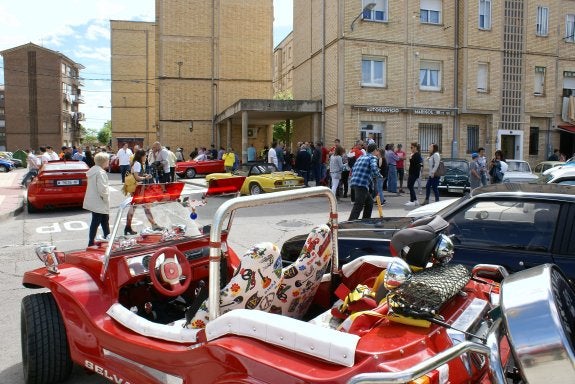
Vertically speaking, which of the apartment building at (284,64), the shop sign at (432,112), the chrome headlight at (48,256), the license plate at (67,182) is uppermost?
the apartment building at (284,64)

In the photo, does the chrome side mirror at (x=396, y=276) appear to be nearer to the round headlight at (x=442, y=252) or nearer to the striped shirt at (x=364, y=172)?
the round headlight at (x=442, y=252)

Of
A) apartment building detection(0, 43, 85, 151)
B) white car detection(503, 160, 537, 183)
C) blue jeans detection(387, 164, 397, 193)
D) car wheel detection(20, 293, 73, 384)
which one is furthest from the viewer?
apartment building detection(0, 43, 85, 151)

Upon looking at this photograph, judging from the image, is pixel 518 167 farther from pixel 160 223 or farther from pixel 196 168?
pixel 160 223

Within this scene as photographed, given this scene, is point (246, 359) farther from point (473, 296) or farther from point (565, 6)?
point (565, 6)

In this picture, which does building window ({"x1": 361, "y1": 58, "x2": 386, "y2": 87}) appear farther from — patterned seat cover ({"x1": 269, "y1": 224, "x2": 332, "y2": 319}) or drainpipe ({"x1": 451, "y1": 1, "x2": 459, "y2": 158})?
patterned seat cover ({"x1": 269, "y1": 224, "x2": 332, "y2": 319})

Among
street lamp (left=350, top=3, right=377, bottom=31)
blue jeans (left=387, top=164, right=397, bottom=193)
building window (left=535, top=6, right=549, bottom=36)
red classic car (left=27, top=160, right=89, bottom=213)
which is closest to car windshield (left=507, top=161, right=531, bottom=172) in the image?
blue jeans (left=387, top=164, right=397, bottom=193)

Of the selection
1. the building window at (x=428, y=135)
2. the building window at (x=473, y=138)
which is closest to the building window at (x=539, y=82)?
the building window at (x=473, y=138)

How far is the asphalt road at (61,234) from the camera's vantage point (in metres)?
4.23

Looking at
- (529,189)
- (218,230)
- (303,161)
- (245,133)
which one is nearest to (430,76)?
(245,133)

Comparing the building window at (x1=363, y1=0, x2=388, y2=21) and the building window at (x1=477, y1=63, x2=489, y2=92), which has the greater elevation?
the building window at (x1=363, y1=0, x2=388, y2=21)

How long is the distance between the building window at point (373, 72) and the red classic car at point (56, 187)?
13.9 m

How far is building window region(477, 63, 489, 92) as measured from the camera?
23.7 meters

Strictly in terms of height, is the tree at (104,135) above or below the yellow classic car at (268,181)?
above

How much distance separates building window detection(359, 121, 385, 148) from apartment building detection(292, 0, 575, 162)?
0.17 feet
